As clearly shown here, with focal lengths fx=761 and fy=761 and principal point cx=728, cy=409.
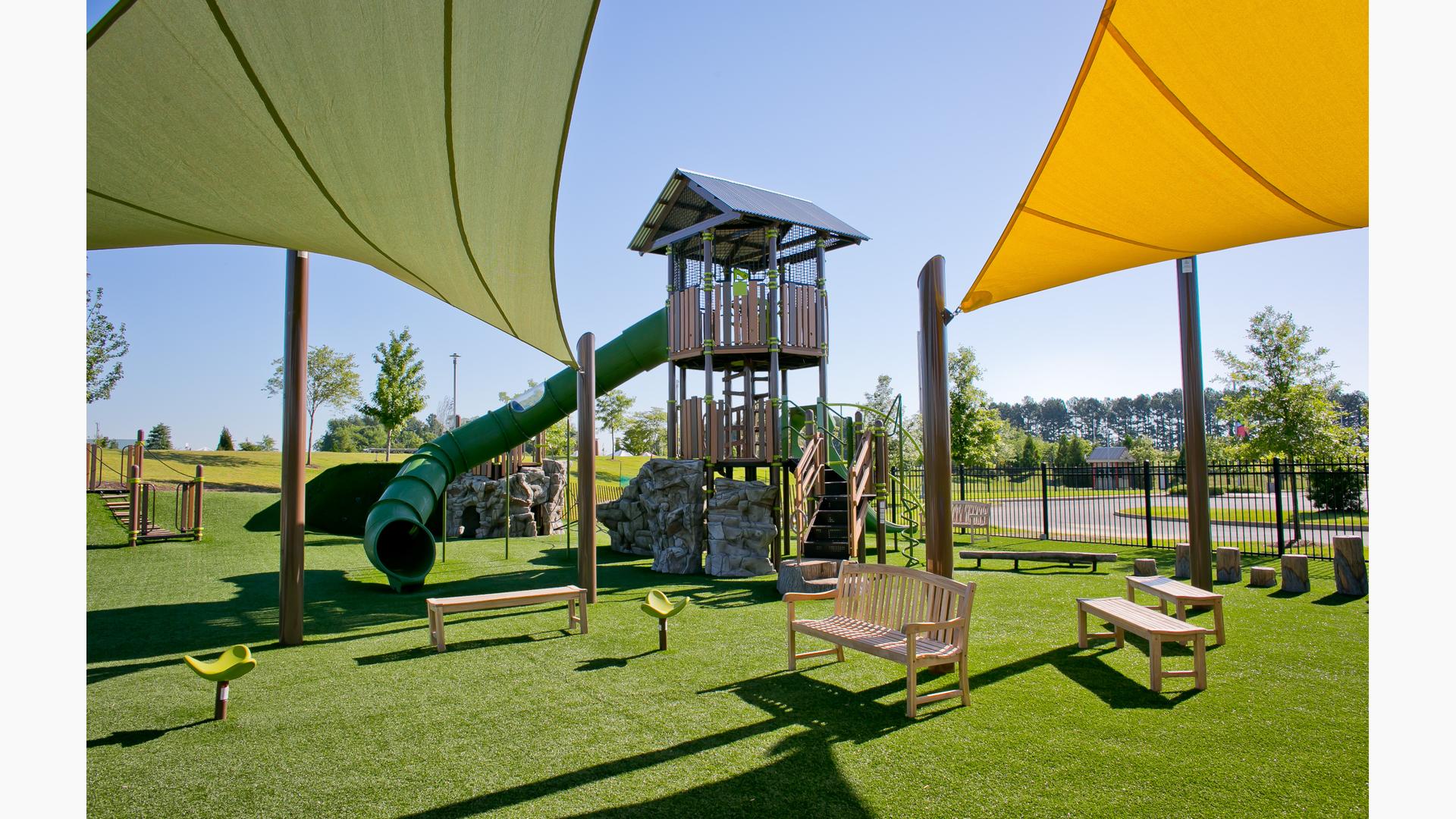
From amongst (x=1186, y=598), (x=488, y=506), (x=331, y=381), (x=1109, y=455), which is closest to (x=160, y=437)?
(x=331, y=381)

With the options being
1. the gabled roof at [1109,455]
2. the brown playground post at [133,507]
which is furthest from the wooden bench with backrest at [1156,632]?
the gabled roof at [1109,455]

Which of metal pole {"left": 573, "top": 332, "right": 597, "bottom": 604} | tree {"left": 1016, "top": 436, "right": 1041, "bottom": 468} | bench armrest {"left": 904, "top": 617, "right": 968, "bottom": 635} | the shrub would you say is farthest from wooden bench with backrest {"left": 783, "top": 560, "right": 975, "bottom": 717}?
tree {"left": 1016, "top": 436, "right": 1041, "bottom": 468}

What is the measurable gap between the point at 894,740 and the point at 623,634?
12.1ft

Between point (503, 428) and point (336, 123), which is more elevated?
point (336, 123)

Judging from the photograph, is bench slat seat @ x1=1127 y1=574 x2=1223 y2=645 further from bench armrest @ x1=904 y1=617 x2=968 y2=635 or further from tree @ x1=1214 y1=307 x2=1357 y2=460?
tree @ x1=1214 y1=307 x2=1357 y2=460

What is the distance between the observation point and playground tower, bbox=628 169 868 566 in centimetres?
1303

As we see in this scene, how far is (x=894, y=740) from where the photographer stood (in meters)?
4.33

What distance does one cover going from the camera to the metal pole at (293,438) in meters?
6.95

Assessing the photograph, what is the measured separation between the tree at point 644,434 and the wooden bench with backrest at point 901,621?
34815mm

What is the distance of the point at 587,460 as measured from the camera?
8781 mm

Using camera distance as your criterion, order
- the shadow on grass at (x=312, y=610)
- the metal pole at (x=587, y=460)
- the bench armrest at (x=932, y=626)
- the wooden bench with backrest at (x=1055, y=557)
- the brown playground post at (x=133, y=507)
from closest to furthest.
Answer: the bench armrest at (x=932, y=626), the shadow on grass at (x=312, y=610), the metal pole at (x=587, y=460), the wooden bench with backrest at (x=1055, y=557), the brown playground post at (x=133, y=507)

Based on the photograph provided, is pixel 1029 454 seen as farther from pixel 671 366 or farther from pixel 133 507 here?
pixel 133 507

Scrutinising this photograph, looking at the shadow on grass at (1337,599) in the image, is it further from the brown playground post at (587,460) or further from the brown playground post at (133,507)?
the brown playground post at (133,507)

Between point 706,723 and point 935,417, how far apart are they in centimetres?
276
